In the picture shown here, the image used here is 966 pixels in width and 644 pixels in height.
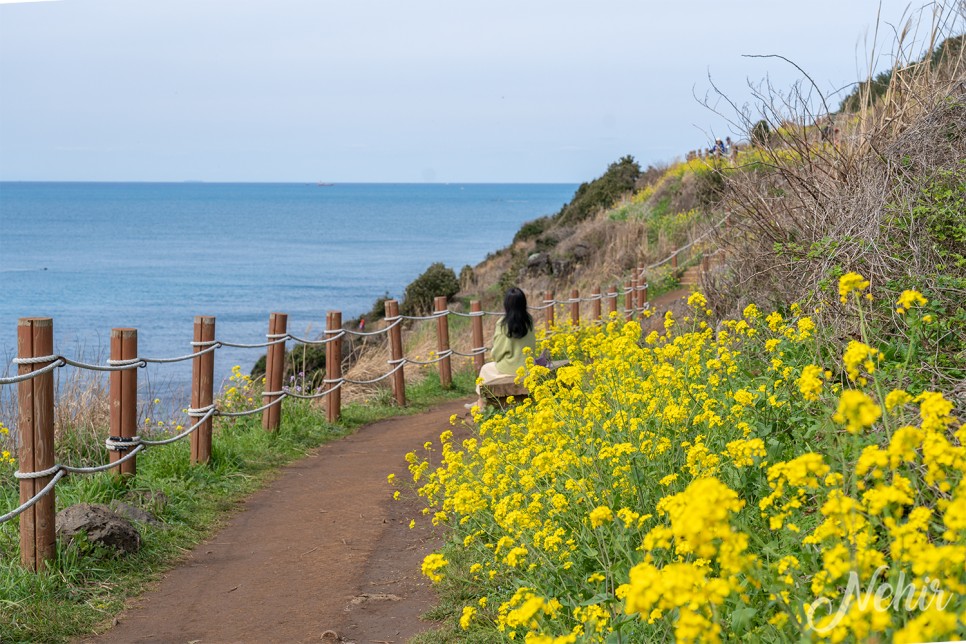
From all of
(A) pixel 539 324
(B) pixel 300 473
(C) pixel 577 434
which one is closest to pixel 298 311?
(A) pixel 539 324

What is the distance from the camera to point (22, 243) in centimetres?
8388

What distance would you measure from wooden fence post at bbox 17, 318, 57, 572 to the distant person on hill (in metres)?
4.59

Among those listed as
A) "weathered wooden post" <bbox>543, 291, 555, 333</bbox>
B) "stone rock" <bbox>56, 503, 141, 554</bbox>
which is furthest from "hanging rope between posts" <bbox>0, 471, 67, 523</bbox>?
"weathered wooden post" <bbox>543, 291, 555, 333</bbox>

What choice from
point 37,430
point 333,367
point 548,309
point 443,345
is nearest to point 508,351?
point 333,367

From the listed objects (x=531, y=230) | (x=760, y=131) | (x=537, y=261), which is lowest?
(x=537, y=261)

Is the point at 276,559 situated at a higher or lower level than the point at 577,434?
lower

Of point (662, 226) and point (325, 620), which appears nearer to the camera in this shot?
point (325, 620)

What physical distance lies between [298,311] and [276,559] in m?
34.6

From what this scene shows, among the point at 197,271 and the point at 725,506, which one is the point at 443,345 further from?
the point at 197,271

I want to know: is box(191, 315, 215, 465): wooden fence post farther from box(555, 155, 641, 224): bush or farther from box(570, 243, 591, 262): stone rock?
box(555, 155, 641, 224): bush

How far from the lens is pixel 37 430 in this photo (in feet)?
19.0

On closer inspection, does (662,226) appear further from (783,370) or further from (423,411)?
(783,370)

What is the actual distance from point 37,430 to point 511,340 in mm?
4987

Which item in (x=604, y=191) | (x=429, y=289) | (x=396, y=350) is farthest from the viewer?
(x=604, y=191)
